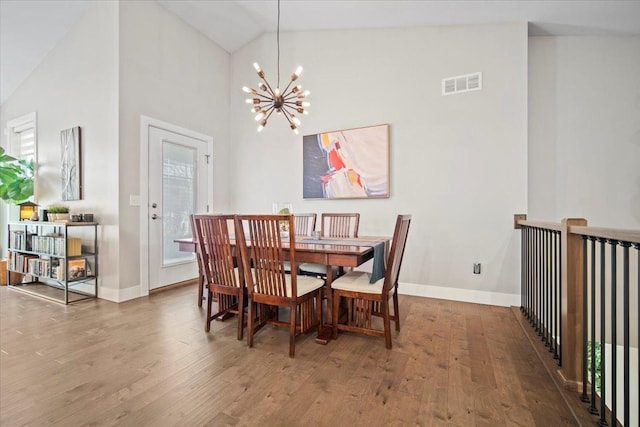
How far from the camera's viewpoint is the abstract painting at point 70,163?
3676 millimetres

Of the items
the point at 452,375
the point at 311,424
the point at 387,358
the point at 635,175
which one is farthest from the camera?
the point at 635,175

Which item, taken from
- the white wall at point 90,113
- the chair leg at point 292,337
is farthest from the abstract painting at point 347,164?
the white wall at point 90,113

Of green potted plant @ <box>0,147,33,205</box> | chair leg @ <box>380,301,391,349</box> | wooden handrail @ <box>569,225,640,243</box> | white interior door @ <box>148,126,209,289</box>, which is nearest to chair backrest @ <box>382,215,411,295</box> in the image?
chair leg @ <box>380,301,391,349</box>

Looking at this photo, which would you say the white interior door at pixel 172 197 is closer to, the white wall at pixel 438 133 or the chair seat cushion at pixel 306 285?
the white wall at pixel 438 133

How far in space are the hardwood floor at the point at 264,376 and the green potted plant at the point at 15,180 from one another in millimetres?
2276

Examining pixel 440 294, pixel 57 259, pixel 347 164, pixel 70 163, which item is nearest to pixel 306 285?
pixel 440 294

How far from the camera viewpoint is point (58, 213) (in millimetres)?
3553

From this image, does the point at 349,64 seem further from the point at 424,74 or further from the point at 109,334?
the point at 109,334

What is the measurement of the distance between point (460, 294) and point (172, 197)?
383 cm

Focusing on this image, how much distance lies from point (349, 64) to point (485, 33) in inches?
63.1

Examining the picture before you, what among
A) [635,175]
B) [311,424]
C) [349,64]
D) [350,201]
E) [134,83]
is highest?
[349,64]

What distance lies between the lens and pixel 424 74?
3.56m

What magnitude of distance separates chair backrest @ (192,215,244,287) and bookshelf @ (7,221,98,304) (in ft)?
6.01

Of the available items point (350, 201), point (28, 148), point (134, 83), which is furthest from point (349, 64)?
point (28, 148)
